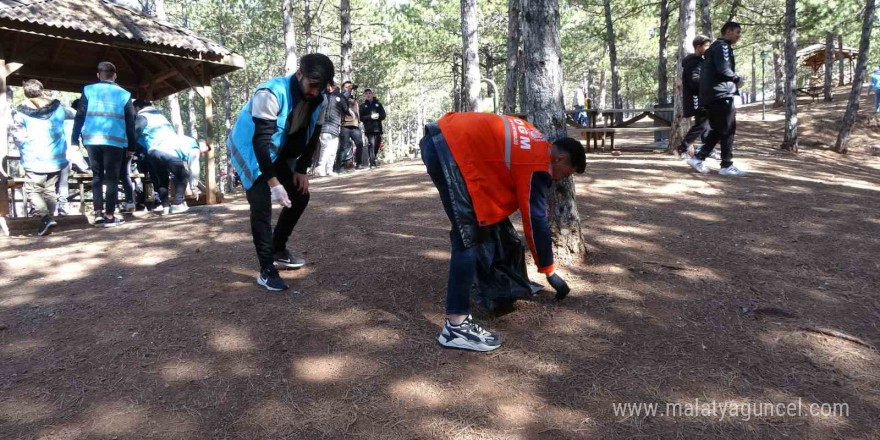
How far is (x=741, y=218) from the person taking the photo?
4914 mm

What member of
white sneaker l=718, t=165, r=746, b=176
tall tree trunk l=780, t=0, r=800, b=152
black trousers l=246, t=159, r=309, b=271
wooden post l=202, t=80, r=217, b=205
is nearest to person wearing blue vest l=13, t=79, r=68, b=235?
wooden post l=202, t=80, r=217, b=205

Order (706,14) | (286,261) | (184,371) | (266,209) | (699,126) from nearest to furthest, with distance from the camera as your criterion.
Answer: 1. (184,371)
2. (266,209)
3. (286,261)
4. (699,126)
5. (706,14)

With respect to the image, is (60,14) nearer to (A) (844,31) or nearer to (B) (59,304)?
(B) (59,304)

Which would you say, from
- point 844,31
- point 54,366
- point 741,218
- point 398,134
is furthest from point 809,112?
point 398,134

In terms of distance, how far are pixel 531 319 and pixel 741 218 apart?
280 cm

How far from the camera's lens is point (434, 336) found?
318 centimetres

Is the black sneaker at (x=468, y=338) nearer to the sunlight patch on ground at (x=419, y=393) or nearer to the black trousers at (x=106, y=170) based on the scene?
the sunlight patch on ground at (x=419, y=393)

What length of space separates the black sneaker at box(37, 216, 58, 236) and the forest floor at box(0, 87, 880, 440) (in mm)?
1981

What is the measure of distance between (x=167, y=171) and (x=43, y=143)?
4.78ft

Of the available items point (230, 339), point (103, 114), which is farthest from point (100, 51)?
point (230, 339)

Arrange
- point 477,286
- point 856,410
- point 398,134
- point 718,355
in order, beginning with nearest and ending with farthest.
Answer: point 856,410
point 718,355
point 477,286
point 398,134

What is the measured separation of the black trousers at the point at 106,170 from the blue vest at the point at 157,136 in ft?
2.29

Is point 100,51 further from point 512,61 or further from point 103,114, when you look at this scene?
point 512,61

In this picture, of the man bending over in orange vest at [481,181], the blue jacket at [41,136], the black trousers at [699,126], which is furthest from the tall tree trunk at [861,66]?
the blue jacket at [41,136]
